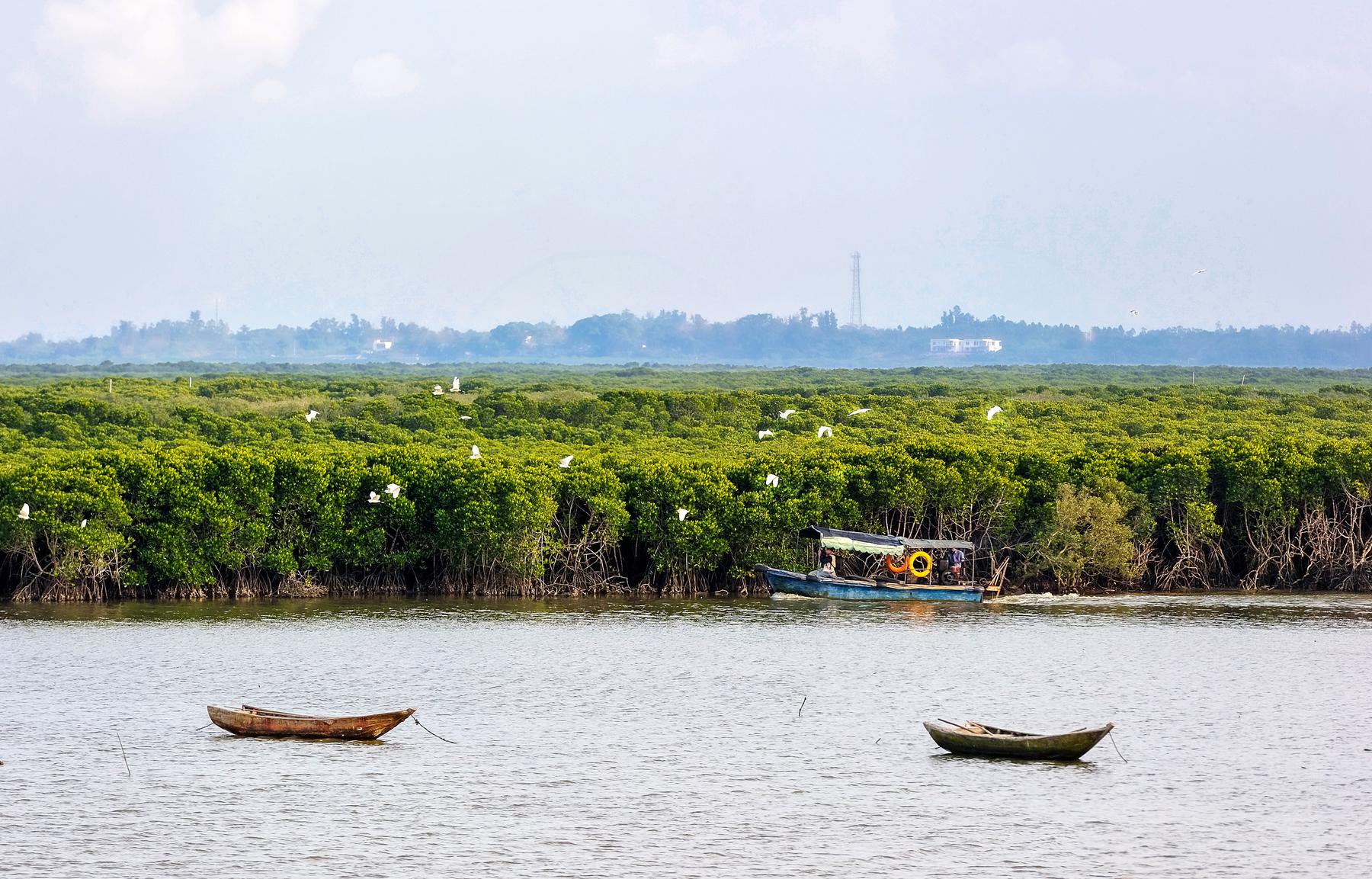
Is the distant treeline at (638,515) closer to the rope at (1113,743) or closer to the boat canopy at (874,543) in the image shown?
the boat canopy at (874,543)

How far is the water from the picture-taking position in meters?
26.7

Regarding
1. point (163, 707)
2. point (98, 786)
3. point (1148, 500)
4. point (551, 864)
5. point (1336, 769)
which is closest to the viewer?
point (551, 864)

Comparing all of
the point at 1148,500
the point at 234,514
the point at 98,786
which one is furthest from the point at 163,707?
the point at 1148,500

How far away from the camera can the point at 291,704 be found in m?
38.9

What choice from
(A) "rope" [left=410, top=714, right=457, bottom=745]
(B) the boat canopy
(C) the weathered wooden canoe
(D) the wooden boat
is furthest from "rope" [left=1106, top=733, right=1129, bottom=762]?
(B) the boat canopy

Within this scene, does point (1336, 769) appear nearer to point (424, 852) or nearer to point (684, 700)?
point (684, 700)

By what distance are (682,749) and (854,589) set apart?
87.7 ft

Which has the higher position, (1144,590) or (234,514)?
(234,514)

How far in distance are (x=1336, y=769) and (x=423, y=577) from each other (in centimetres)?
3754

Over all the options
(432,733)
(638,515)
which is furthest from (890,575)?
(432,733)

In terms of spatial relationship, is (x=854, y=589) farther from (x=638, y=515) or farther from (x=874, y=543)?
(x=638, y=515)

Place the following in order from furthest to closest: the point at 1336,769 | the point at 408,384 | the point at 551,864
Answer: the point at 408,384 → the point at 1336,769 → the point at 551,864

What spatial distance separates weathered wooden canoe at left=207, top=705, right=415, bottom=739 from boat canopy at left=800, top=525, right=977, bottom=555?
27186 millimetres

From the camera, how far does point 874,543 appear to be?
193ft
